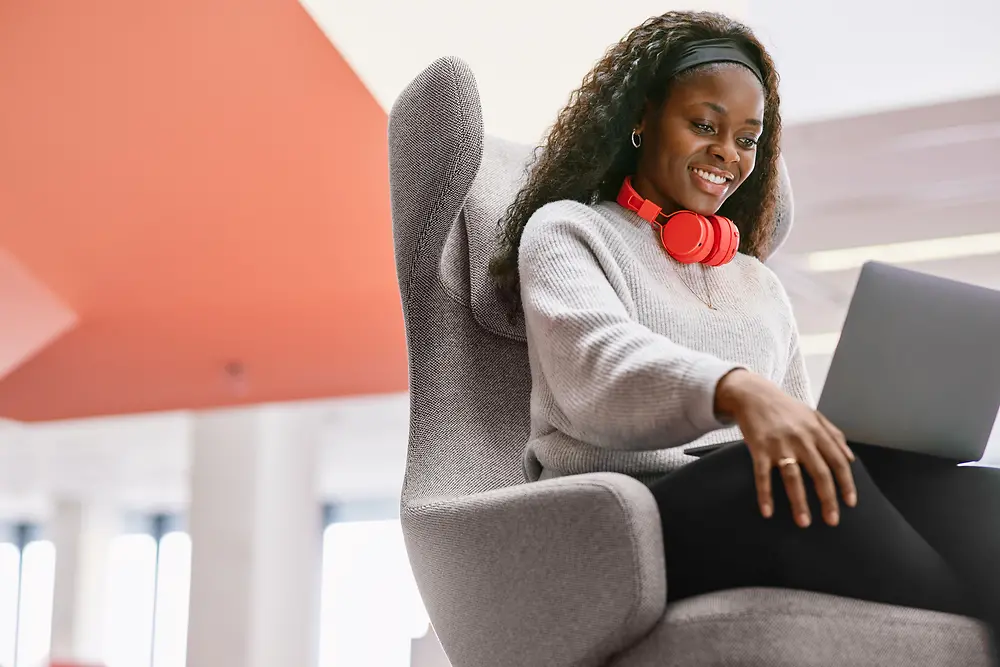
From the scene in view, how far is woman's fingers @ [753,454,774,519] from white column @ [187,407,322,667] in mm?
6098

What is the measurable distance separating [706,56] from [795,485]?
679 millimetres

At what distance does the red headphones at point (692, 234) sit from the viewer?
136cm

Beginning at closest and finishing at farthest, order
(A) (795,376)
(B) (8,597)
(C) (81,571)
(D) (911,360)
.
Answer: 1. (D) (911,360)
2. (A) (795,376)
3. (C) (81,571)
4. (B) (8,597)

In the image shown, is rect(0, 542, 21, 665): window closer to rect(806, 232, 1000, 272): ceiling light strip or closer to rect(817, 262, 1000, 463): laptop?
rect(806, 232, 1000, 272): ceiling light strip

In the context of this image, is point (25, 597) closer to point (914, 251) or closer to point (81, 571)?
point (81, 571)

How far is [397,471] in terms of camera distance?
1086 centimetres

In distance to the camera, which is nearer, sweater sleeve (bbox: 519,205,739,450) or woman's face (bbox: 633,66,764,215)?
sweater sleeve (bbox: 519,205,739,450)

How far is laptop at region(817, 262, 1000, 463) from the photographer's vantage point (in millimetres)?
989

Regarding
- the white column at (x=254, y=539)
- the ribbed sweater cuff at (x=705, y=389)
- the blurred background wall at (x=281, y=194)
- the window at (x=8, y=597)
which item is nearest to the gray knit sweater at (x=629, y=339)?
the ribbed sweater cuff at (x=705, y=389)

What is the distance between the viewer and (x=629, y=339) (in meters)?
1.06

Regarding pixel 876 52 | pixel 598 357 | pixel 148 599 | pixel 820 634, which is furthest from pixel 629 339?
pixel 148 599

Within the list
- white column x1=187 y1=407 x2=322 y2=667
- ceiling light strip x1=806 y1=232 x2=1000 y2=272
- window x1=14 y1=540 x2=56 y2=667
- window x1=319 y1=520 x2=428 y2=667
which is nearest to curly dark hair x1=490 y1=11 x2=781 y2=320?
ceiling light strip x1=806 y1=232 x2=1000 y2=272

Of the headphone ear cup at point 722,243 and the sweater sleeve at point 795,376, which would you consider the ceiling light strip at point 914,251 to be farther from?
the headphone ear cup at point 722,243

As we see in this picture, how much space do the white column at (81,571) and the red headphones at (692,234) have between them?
11.6 metres
